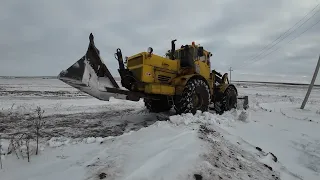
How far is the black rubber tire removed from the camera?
432 inches

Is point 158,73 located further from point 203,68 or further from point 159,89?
point 203,68

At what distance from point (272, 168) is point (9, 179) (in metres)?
4.13

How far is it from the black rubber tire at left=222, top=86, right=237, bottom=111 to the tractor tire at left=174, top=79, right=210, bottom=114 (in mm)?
2111

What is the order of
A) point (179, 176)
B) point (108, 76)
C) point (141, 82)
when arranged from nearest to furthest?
point (179, 176) → point (108, 76) → point (141, 82)

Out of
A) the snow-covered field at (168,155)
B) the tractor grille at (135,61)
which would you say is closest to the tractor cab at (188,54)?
the tractor grille at (135,61)

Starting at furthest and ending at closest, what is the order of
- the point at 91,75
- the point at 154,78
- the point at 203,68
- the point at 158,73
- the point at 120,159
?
the point at 203,68 → the point at 158,73 → the point at 154,78 → the point at 91,75 → the point at 120,159

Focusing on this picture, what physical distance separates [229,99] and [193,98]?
135 inches

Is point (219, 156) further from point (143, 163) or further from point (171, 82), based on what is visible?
point (171, 82)

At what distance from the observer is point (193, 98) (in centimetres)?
859

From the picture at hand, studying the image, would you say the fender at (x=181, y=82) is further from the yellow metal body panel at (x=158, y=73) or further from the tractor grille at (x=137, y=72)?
the tractor grille at (x=137, y=72)

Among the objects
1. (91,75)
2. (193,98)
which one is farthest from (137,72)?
(193,98)

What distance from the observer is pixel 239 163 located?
4.09 metres

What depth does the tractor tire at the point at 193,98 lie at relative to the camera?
8.22 metres

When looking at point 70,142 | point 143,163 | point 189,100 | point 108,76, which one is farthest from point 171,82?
point 143,163
